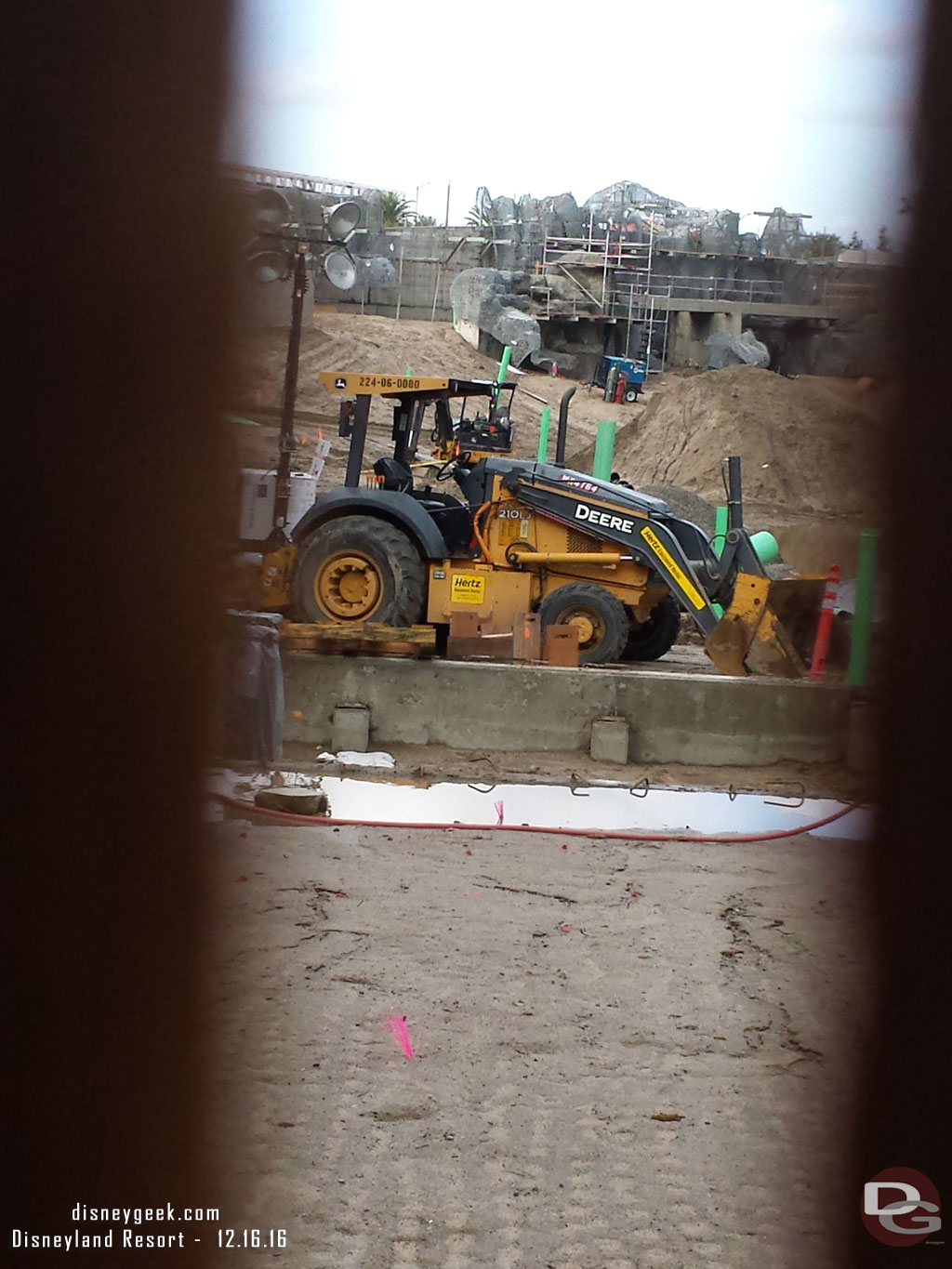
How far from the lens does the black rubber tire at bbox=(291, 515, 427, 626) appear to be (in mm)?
7625

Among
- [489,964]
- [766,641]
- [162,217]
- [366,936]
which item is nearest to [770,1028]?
[489,964]

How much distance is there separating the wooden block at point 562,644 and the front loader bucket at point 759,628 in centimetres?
87

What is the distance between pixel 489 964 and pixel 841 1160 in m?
2.72

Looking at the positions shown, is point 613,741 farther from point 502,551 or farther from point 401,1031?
point 401,1031

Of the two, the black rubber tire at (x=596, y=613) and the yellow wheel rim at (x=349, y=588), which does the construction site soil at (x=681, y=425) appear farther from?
the black rubber tire at (x=596, y=613)

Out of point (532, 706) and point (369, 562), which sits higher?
point (369, 562)

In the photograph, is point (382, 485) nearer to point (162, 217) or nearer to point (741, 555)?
point (741, 555)

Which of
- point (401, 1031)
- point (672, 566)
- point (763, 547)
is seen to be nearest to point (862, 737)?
point (401, 1031)

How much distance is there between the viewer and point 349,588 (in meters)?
7.77

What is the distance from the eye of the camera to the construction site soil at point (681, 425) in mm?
812

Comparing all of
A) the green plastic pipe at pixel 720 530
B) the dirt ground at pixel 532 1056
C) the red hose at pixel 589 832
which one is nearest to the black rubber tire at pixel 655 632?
the green plastic pipe at pixel 720 530

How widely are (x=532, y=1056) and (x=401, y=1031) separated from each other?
12.9 inches

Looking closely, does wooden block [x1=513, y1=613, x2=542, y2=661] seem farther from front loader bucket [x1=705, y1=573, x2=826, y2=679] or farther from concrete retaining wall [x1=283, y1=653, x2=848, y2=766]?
front loader bucket [x1=705, y1=573, x2=826, y2=679]

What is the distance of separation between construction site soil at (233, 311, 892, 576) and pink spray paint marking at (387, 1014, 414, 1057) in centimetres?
142
